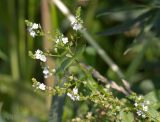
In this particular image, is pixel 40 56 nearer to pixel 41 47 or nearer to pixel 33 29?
pixel 33 29

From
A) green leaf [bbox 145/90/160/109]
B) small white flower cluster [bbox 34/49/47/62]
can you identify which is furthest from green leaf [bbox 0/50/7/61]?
small white flower cluster [bbox 34/49/47/62]

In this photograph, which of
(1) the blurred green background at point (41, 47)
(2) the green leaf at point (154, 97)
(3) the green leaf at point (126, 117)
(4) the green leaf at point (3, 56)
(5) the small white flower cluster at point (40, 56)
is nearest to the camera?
(5) the small white flower cluster at point (40, 56)

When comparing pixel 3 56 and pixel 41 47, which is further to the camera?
pixel 41 47

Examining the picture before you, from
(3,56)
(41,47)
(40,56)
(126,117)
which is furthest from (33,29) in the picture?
(41,47)

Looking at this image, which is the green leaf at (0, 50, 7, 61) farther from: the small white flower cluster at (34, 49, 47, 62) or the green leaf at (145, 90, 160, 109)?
the small white flower cluster at (34, 49, 47, 62)

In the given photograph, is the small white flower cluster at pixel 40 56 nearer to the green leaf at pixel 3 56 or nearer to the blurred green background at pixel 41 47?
the blurred green background at pixel 41 47

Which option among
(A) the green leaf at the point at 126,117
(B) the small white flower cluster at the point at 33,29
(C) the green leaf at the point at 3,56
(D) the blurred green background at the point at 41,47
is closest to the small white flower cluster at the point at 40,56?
(B) the small white flower cluster at the point at 33,29

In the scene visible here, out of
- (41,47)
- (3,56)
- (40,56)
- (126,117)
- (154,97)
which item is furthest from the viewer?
(41,47)

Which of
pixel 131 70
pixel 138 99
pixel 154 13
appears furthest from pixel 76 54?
pixel 131 70
